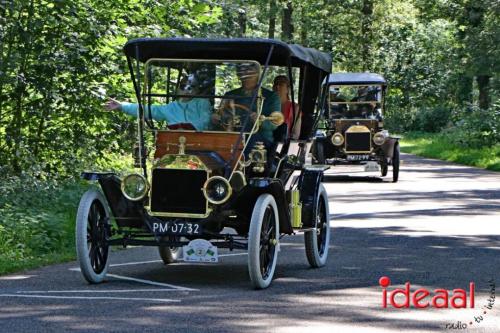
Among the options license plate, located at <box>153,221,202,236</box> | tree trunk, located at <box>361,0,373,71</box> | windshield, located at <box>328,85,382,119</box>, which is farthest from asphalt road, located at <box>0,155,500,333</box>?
tree trunk, located at <box>361,0,373,71</box>

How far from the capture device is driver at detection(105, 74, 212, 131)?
37.9 ft

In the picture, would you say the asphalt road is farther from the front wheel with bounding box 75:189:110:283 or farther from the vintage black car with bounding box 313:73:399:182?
the vintage black car with bounding box 313:73:399:182

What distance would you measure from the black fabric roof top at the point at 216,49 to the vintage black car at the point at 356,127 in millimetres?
15830

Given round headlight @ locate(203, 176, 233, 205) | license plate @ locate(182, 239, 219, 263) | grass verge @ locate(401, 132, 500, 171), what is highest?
round headlight @ locate(203, 176, 233, 205)

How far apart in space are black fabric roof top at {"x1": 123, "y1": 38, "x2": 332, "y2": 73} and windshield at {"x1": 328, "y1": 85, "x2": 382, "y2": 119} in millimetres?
16625

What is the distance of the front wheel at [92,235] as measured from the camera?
1037cm

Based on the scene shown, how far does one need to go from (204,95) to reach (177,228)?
5.81 ft

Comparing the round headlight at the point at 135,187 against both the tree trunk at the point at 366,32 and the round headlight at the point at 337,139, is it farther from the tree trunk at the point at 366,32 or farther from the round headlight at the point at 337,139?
the tree trunk at the point at 366,32

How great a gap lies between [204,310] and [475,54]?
3360 cm

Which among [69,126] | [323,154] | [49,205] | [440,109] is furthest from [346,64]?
[49,205]

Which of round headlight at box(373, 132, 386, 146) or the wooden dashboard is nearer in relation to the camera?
the wooden dashboard

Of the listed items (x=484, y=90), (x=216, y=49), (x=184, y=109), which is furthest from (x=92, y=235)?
(x=484, y=90)

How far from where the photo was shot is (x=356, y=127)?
28.5 metres

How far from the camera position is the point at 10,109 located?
1853cm
